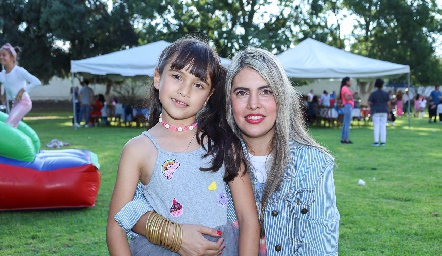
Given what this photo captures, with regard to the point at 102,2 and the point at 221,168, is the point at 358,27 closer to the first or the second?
the point at 102,2

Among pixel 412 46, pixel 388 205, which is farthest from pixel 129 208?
pixel 412 46

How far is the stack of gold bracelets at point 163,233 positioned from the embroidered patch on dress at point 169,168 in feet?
0.60

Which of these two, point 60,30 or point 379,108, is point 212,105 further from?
point 60,30

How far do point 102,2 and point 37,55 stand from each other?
15.7 feet

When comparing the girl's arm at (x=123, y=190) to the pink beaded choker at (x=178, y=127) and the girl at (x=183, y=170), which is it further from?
the pink beaded choker at (x=178, y=127)

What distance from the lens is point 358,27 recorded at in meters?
39.3

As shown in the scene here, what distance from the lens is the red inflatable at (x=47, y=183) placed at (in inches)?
209

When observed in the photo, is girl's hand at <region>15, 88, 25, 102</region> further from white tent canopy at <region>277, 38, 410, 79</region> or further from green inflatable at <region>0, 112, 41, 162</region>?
white tent canopy at <region>277, 38, 410, 79</region>

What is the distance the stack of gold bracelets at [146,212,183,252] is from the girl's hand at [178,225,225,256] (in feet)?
0.08

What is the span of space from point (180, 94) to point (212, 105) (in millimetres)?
250

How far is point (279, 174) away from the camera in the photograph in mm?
2311

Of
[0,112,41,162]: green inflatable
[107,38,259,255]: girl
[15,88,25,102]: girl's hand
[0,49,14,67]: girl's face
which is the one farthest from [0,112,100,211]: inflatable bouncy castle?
[107,38,259,255]: girl

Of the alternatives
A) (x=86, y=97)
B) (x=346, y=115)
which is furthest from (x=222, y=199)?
(x=86, y=97)

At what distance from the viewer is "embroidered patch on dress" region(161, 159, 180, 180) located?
7.32 feet
